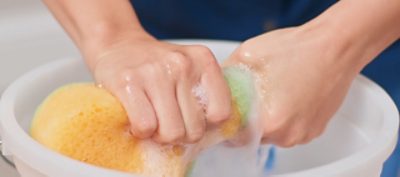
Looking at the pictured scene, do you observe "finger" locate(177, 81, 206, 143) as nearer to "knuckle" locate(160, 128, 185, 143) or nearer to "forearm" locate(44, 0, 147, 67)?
Answer: "knuckle" locate(160, 128, 185, 143)

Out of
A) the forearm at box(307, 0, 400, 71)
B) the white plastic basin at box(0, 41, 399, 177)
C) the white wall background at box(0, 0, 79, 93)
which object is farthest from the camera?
the white wall background at box(0, 0, 79, 93)

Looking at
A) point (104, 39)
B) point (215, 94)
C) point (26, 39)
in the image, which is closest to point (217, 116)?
point (215, 94)

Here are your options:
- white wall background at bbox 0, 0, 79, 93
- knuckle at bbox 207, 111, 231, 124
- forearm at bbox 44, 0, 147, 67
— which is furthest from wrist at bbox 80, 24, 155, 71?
white wall background at bbox 0, 0, 79, 93

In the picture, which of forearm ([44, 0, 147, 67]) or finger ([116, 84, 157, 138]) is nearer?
finger ([116, 84, 157, 138])

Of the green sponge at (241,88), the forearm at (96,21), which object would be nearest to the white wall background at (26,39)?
the forearm at (96,21)

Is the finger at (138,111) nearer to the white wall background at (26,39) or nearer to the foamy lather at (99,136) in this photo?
the foamy lather at (99,136)

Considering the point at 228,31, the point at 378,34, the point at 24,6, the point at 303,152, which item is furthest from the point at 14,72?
the point at 378,34
